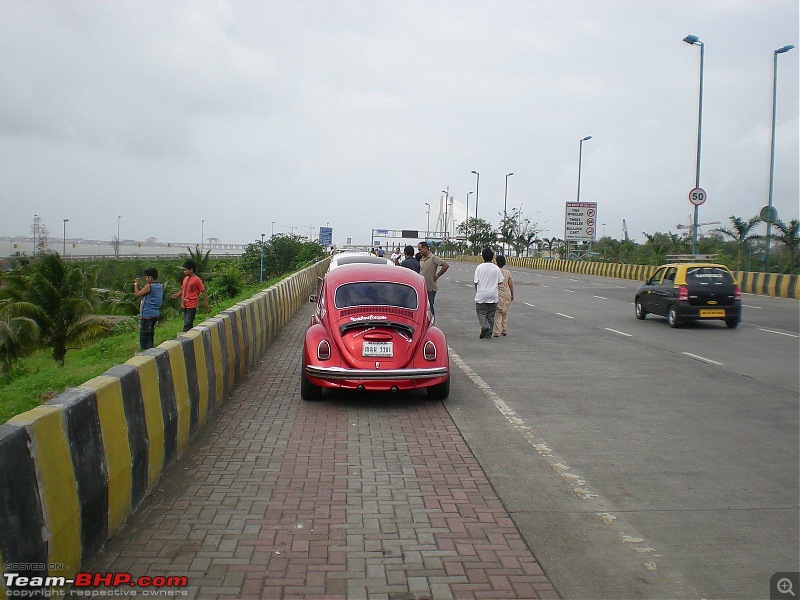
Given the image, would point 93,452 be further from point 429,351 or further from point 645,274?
point 645,274

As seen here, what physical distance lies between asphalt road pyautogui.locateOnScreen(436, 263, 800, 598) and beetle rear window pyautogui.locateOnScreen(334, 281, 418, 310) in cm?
139

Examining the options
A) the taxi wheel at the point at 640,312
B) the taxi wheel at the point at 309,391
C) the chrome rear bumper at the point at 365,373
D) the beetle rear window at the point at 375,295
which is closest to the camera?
the chrome rear bumper at the point at 365,373

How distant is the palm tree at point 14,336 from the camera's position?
2592 cm

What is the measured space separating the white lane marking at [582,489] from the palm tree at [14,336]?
20801 mm

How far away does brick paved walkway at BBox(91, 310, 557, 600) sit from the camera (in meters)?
4.57

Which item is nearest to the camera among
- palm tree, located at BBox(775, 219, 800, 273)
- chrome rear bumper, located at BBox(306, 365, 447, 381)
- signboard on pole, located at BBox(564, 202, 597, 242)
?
chrome rear bumper, located at BBox(306, 365, 447, 381)

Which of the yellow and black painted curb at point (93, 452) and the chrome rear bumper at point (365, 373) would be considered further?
the chrome rear bumper at point (365, 373)

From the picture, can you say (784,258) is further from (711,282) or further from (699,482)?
(699,482)

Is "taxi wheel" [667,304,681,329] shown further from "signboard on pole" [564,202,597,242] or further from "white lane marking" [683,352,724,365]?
"signboard on pole" [564,202,597,242]

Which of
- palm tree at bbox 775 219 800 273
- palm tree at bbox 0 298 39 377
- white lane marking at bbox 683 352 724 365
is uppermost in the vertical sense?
palm tree at bbox 775 219 800 273

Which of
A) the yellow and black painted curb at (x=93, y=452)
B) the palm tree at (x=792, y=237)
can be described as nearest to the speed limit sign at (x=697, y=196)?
the palm tree at (x=792, y=237)

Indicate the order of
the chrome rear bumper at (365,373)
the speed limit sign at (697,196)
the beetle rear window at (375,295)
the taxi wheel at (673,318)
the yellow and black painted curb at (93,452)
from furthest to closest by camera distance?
the speed limit sign at (697,196) → the taxi wheel at (673,318) → the beetle rear window at (375,295) → the chrome rear bumper at (365,373) → the yellow and black painted curb at (93,452)

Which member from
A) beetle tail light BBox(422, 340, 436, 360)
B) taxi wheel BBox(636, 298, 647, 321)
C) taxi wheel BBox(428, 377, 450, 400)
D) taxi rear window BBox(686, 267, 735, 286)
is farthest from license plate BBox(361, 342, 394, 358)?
taxi wheel BBox(636, 298, 647, 321)

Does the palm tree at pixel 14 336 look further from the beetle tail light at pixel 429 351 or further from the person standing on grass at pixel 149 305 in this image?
the beetle tail light at pixel 429 351
